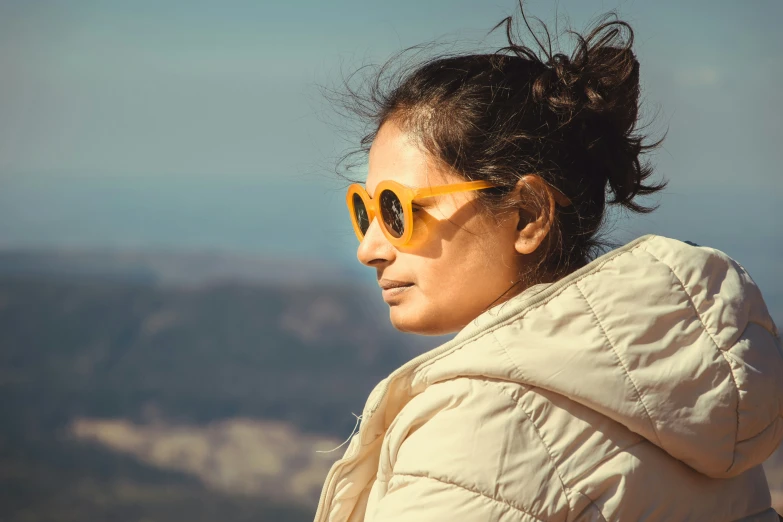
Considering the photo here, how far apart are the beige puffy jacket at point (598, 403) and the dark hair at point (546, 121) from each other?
0.50 feet

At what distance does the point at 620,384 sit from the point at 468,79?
1.41 ft

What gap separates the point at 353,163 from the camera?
1275 millimetres

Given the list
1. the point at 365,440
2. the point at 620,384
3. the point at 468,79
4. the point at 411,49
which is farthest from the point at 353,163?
the point at 620,384

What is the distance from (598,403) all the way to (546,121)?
374mm

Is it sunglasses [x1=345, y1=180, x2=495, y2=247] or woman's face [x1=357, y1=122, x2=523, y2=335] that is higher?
sunglasses [x1=345, y1=180, x2=495, y2=247]

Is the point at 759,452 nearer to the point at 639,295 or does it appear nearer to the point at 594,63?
the point at 639,295

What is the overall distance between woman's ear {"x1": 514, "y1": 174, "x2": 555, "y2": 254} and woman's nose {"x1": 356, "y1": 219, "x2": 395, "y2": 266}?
Result: 158 millimetres

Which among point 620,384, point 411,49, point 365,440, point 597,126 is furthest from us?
point 411,49

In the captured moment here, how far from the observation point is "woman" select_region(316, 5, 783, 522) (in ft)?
2.41

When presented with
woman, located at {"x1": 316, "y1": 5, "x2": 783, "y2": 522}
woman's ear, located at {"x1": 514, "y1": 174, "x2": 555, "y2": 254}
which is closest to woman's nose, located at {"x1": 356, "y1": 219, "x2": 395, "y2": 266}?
woman, located at {"x1": 316, "y1": 5, "x2": 783, "y2": 522}

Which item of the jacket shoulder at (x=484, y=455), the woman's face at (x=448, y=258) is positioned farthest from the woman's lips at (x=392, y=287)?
the jacket shoulder at (x=484, y=455)

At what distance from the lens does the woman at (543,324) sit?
29.0 inches

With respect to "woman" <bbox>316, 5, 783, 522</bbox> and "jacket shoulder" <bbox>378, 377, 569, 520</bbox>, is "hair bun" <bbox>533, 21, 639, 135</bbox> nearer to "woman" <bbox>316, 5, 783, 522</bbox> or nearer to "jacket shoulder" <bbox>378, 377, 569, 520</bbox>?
"woman" <bbox>316, 5, 783, 522</bbox>

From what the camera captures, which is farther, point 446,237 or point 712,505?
point 446,237
